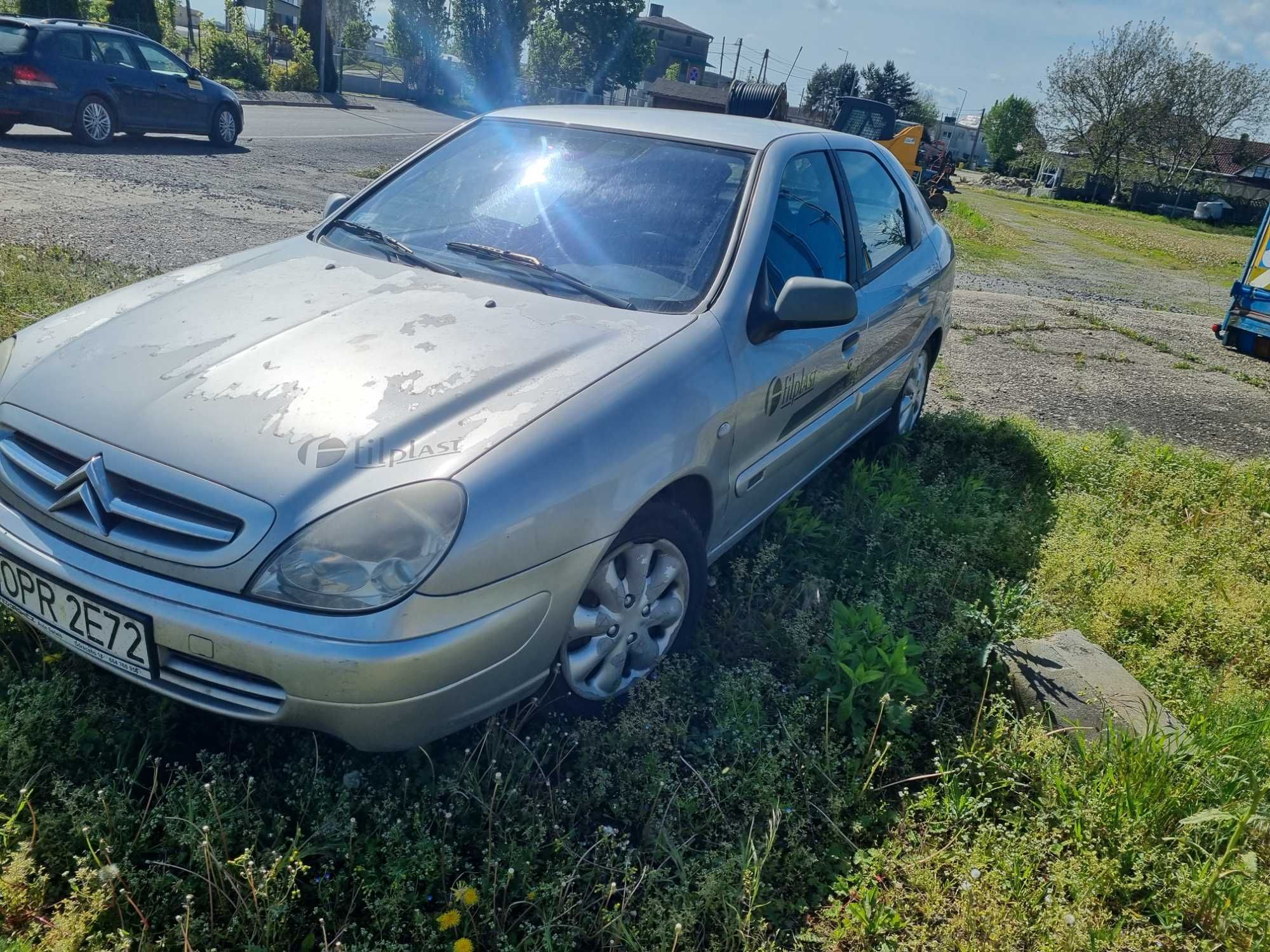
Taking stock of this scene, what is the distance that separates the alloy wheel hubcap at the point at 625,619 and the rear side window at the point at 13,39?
40.5 ft

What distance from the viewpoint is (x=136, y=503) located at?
202cm

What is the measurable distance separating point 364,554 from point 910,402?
12.1 ft

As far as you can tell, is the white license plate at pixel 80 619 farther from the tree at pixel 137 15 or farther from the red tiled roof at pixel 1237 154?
the red tiled roof at pixel 1237 154

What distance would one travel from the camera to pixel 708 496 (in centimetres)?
→ 274

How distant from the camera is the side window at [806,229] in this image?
3.08 meters

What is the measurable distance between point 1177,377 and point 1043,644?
19.4 feet

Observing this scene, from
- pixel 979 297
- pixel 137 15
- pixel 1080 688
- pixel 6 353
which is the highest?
pixel 137 15

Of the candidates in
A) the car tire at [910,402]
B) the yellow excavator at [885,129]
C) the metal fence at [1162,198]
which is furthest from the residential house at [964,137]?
the car tire at [910,402]

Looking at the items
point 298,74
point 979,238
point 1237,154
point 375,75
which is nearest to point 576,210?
point 979,238

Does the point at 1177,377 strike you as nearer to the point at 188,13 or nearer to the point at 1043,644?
the point at 1043,644

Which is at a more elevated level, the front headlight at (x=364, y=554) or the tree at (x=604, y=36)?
the tree at (x=604, y=36)

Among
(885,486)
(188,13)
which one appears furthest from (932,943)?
(188,13)

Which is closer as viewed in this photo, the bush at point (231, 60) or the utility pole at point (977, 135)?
the bush at point (231, 60)

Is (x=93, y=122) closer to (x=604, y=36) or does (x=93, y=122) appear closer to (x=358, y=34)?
(x=358, y=34)
